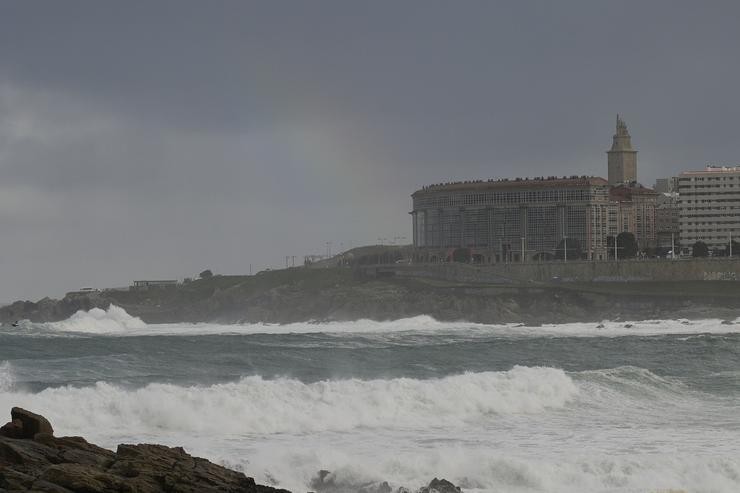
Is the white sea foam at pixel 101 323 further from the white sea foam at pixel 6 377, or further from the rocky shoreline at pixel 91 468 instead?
the rocky shoreline at pixel 91 468

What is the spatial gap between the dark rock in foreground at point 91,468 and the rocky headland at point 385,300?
10505 centimetres

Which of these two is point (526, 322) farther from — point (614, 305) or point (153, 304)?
point (153, 304)

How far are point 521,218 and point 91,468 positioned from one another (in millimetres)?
156933

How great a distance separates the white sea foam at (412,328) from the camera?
98.1m

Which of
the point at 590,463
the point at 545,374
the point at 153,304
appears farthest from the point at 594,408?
the point at 153,304

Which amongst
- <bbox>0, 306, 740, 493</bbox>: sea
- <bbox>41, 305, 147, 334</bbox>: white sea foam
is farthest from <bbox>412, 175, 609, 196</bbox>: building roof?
<bbox>0, 306, 740, 493</bbox>: sea

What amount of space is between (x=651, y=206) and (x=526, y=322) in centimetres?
6394

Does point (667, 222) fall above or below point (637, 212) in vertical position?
below

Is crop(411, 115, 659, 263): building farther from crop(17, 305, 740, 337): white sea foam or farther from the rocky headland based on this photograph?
crop(17, 305, 740, 337): white sea foam

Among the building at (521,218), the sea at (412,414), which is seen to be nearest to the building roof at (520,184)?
the building at (521,218)

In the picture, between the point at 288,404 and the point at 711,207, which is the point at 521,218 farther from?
the point at 288,404

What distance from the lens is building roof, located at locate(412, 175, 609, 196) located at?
568 ft

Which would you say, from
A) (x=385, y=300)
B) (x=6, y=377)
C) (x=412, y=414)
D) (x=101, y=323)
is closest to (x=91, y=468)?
(x=412, y=414)

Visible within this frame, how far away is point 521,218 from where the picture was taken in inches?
6914
